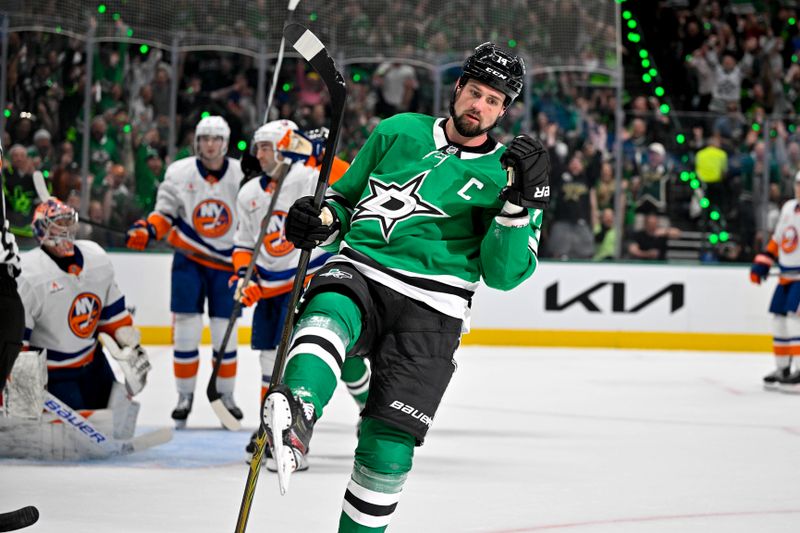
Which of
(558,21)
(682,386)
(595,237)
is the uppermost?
(558,21)

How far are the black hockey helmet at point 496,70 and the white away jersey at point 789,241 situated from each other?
4.69 m

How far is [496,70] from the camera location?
2561mm

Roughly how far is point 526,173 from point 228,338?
2.56 meters

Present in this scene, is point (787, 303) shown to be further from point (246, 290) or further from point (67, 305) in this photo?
point (67, 305)

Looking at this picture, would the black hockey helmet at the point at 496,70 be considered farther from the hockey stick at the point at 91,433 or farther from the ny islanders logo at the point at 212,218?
the ny islanders logo at the point at 212,218

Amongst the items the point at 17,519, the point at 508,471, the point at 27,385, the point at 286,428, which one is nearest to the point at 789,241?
the point at 508,471

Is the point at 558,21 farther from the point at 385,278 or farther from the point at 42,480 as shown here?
the point at 385,278

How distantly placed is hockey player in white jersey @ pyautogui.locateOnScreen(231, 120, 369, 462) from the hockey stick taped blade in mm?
1688

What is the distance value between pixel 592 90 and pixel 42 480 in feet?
20.0

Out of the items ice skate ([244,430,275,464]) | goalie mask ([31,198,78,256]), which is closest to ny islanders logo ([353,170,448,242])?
ice skate ([244,430,275,464])

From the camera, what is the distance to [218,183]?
5219mm

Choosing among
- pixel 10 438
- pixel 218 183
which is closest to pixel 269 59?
pixel 218 183

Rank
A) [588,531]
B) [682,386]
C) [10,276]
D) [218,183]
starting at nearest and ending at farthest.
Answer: [10,276] → [588,531] → [218,183] → [682,386]

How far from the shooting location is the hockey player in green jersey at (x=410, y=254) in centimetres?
238
